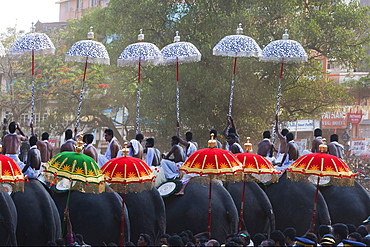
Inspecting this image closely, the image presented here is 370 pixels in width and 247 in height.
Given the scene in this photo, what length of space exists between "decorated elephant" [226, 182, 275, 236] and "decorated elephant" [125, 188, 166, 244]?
163 cm

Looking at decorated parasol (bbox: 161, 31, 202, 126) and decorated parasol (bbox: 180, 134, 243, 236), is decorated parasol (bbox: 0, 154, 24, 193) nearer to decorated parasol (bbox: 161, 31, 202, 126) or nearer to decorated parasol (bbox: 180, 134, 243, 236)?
decorated parasol (bbox: 180, 134, 243, 236)

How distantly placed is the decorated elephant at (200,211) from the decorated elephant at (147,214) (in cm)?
46

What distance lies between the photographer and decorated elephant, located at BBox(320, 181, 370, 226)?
12594mm

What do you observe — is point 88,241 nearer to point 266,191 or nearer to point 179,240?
point 179,240

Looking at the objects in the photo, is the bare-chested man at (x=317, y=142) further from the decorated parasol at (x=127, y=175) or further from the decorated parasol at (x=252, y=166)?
the decorated parasol at (x=127, y=175)

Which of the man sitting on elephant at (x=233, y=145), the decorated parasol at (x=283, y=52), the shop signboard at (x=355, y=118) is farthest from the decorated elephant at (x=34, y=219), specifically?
the shop signboard at (x=355, y=118)

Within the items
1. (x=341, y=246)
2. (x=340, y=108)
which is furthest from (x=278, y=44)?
(x=340, y=108)

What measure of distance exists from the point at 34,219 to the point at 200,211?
9.12 ft

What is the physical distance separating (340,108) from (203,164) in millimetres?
27314

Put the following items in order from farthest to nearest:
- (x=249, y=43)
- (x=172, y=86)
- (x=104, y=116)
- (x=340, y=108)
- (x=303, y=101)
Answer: (x=340, y=108), (x=104, y=116), (x=303, y=101), (x=172, y=86), (x=249, y=43)

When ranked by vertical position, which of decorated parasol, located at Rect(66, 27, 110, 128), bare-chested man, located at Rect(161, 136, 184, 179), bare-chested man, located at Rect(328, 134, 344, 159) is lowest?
bare-chested man, located at Rect(161, 136, 184, 179)

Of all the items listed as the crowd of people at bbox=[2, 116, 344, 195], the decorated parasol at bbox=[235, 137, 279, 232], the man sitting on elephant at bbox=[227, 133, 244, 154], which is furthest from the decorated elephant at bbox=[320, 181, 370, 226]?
the decorated parasol at bbox=[235, 137, 279, 232]

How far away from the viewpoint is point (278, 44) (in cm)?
1499

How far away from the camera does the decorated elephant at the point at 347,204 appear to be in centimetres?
1259
